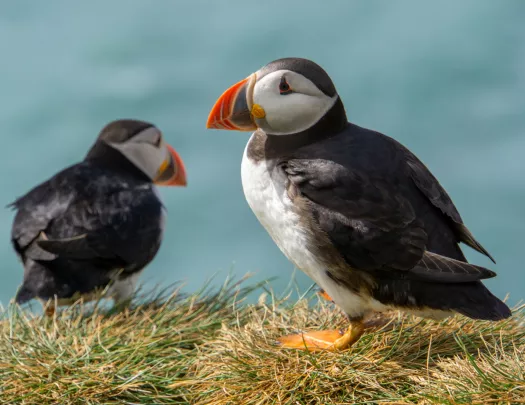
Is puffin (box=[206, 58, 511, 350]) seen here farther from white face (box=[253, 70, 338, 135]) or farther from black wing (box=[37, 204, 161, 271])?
black wing (box=[37, 204, 161, 271])

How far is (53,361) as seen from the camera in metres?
4.32

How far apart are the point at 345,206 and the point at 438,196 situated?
20.9 inches

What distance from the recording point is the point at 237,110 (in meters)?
4.02

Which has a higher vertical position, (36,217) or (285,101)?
(285,101)

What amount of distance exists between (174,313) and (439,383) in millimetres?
1952

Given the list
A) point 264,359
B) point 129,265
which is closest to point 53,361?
point 264,359

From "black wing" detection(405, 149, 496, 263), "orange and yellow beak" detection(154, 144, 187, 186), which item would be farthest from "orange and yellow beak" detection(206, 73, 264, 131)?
"orange and yellow beak" detection(154, 144, 187, 186)

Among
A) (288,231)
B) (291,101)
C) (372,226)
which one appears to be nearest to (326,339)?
(288,231)

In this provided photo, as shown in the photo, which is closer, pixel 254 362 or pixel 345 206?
pixel 345 206

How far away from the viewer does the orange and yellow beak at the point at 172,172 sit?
6.85m

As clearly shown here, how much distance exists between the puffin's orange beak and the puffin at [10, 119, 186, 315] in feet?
6.03

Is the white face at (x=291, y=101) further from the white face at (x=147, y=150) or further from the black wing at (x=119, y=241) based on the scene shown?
the white face at (x=147, y=150)

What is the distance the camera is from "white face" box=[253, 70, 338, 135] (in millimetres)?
3932

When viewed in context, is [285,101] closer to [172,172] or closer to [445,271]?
[445,271]
